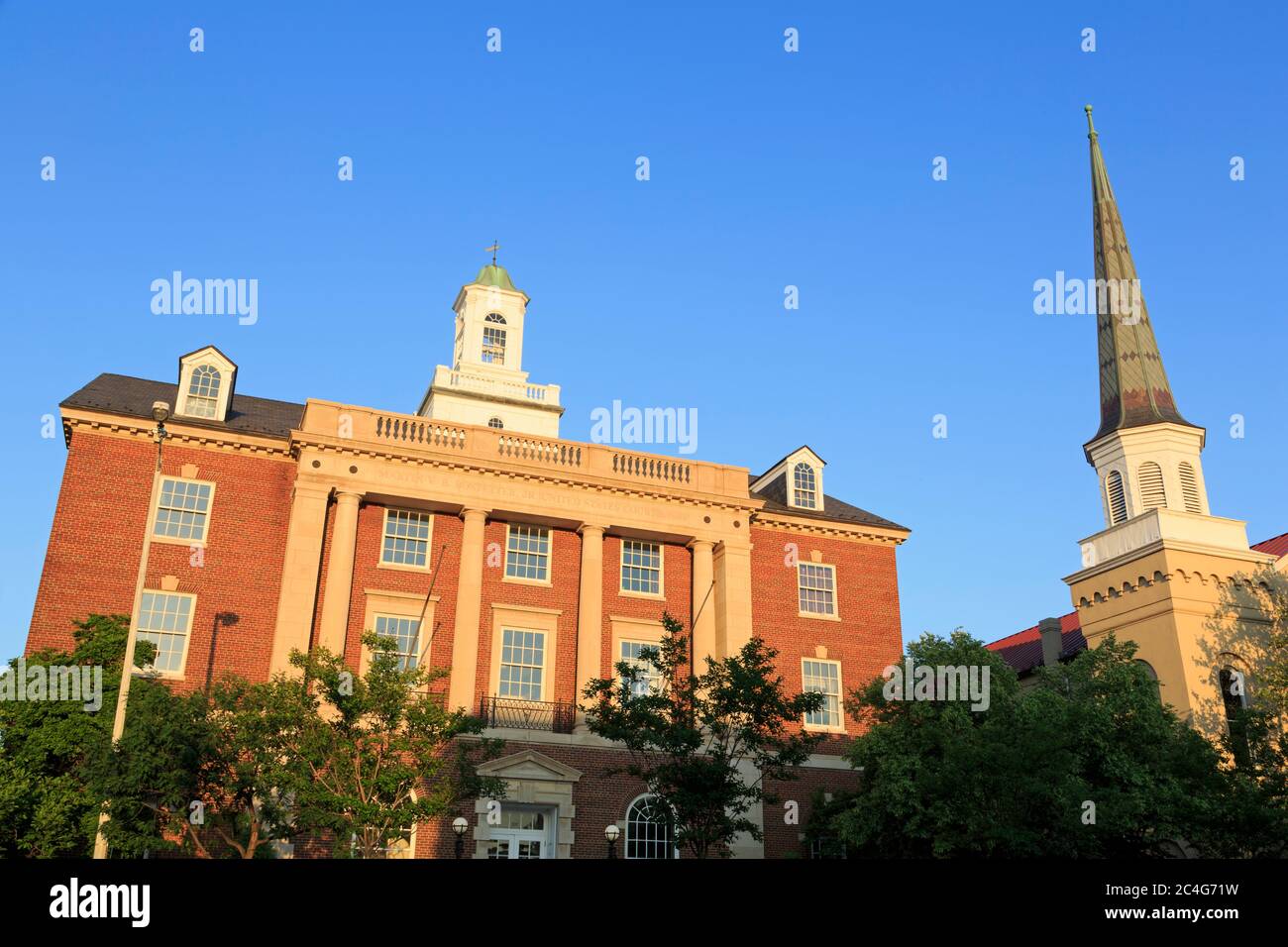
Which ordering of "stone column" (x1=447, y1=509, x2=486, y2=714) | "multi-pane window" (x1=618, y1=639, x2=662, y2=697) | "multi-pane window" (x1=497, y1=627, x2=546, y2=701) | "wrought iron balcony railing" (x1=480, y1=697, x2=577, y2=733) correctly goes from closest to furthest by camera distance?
"stone column" (x1=447, y1=509, x2=486, y2=714), "wrought iron balcony railing" (x1=480, y1=697, x2=577, y2=733), "multi-pane window" (x1=497, y1=627, x2=546, y2=701), "multi-pane window" (x1=618, y1=639, x2=662, y2=697)

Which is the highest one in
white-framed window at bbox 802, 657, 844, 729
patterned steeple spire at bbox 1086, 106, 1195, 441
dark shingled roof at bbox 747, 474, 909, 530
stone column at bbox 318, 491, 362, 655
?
patterned steeple spire at bbox 1086, 106, 1195, 441

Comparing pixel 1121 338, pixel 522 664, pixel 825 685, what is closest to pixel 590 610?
pixel 522 664

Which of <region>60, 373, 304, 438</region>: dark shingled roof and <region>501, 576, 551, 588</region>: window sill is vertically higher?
<region>60, 373, 304, 438</region>: dark shingled roof

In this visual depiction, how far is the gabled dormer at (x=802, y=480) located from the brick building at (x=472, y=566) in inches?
41.7

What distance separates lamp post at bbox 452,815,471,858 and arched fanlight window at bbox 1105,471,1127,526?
32496mm

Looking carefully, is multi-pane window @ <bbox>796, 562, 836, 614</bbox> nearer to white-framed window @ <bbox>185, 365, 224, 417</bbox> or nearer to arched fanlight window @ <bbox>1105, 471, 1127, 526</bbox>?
arched fanlight window @ <bbox>1105, 471, 1127, 526</bbox>

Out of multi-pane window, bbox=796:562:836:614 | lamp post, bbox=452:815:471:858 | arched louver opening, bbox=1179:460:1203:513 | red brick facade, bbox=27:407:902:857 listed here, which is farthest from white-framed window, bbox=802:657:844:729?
arched louver opening, bbox=1179:460:1203:513

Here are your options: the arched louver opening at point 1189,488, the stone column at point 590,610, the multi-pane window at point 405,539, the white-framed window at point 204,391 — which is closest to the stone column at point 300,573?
the multi-pane window at point 405,539

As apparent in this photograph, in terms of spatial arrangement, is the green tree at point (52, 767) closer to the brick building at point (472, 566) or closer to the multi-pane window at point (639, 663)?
the brick building at point (472, 566)

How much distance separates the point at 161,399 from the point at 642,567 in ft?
58.3

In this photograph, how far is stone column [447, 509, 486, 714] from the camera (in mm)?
33812

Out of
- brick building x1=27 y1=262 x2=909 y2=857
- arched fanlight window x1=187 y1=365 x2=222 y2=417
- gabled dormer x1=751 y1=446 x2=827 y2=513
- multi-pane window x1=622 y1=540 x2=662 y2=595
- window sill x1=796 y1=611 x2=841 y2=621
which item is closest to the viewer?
brick building x1=27 y1=262 x2=909 y2=857
